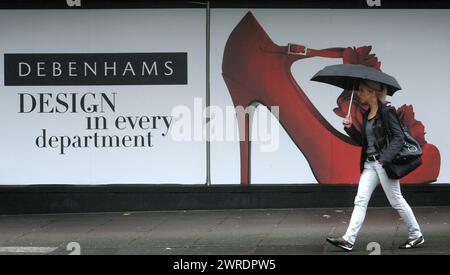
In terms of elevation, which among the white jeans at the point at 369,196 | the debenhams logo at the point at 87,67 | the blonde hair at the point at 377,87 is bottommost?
the white jeans at the point at 369,196

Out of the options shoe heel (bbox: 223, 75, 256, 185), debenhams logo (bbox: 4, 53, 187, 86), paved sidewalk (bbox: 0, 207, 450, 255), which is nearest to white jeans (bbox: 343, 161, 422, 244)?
paved sidewalk (bbox: 0, 207, 450, 255)

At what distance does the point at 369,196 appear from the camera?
314 inches

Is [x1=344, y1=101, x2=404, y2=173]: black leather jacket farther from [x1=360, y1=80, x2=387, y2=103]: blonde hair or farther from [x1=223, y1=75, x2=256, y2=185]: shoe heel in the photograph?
[x1=223, y1=75, x2=256, y2=185]: shoe heel

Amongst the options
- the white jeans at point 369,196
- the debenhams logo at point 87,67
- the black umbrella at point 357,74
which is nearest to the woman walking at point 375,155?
the white jeans at point 369,196

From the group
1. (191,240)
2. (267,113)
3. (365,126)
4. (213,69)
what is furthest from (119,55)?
(365,126)

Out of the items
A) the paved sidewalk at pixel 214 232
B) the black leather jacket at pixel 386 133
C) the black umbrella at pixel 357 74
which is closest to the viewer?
the black umbrella at pixel 357 74

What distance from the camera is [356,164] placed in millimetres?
10875

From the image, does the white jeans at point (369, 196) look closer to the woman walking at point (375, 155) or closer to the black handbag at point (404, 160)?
the woman walking at point (375, 155)

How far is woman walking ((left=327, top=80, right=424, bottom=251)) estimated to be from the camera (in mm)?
7840

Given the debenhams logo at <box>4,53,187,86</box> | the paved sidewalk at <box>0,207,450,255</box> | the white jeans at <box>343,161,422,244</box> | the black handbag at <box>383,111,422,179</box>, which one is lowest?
the paved sidewalk at <box>0,207,450,255</box>

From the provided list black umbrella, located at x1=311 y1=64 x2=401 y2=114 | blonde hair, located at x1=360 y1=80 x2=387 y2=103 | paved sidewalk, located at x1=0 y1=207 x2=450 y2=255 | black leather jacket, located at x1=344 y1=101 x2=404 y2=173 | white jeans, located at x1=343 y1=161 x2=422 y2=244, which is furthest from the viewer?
paved sidewalk, located at x1=0 y1=207 x2=450 y2=255

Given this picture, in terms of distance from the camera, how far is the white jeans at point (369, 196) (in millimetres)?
7898

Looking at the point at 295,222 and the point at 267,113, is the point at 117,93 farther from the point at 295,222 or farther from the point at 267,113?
the point at 295,222

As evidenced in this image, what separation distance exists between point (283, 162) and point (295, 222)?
1.26 m
